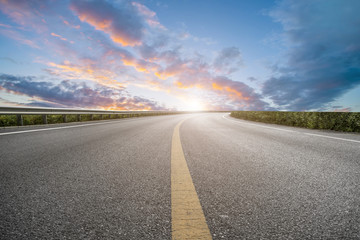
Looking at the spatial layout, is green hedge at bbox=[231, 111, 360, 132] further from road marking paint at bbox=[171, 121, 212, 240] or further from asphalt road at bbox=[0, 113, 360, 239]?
road marking paint at bbox=[171, 121, 212, 240]

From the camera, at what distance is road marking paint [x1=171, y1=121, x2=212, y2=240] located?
100 cm

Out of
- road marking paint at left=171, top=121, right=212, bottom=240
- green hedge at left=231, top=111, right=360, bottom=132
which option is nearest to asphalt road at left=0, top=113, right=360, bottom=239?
road marking paint at left=171, top=121, right=212, bottom=240

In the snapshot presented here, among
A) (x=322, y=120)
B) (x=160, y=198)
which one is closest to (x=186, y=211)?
(x=160, y=198)

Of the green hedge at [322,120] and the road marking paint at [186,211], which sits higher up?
Answer: the green hedge at [322,120]

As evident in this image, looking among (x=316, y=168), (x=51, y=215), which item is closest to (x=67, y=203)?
(x=51, y=215)

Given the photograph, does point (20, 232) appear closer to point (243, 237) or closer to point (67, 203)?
point (67, 203)

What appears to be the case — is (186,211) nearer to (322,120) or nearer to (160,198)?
(160,198)

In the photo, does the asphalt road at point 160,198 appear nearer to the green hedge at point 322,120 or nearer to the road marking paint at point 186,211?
the road marking paint at point 186,211

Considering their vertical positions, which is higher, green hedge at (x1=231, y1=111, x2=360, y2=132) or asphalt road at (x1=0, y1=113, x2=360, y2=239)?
green hedge at (x1=231, y1=111, x2=360, y2=132)

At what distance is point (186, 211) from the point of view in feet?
4.00

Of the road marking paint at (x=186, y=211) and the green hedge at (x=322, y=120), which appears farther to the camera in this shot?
the green hedge at (x=322, y=120)

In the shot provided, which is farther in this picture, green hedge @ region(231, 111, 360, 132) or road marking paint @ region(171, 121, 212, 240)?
green hedge @ region(231, 111, 360, 132)

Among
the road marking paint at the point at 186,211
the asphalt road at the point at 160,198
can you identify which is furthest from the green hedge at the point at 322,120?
the road marking paint at the point at 186,211

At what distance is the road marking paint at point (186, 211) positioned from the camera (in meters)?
1.00
